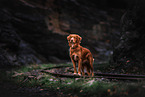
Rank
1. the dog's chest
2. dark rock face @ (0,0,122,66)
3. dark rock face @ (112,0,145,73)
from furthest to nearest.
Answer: dark rock face @ (0,0,122,66)
dark rock face @ (112,0,145,73)
the dog's chest

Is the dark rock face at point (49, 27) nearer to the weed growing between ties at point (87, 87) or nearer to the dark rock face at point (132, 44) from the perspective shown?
the dark rock face at point (132, 44)

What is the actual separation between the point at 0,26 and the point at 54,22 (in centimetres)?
772

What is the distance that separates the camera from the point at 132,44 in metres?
7.22

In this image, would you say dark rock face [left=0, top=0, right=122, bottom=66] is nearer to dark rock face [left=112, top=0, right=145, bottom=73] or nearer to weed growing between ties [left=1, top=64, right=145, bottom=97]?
dark rock face [left=112, top=0, right=145, bottom=73]

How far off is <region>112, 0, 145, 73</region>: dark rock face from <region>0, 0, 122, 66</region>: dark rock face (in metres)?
5.36

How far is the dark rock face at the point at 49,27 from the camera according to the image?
13226 mm

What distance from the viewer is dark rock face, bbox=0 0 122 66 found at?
43.4 ft

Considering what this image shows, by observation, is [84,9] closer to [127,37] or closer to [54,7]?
[54,7]

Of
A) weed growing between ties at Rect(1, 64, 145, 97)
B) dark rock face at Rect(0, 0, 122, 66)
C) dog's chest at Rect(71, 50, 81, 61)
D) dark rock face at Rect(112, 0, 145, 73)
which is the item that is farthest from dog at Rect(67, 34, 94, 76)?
dark rock face at Rect(0, 0, 122, 66)

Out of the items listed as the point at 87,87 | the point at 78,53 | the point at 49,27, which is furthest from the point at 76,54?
the point at 49,27

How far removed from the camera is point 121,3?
2231 cm

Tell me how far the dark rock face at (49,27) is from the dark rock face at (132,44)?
17.6 feet

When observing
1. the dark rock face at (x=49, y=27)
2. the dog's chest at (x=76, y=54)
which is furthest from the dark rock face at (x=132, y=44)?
the dark rock face at (x=49, y=27)

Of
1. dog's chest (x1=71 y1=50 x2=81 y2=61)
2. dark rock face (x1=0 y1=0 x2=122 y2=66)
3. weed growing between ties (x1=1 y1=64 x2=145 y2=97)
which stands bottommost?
weed growing between ties (x1=1 y1=64 x2=145 y2=97)
